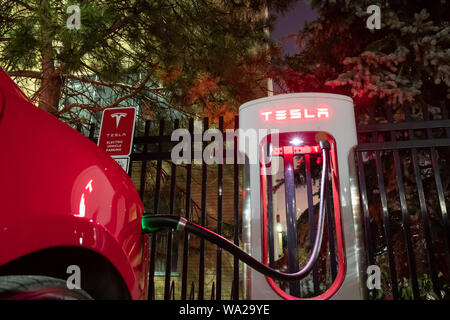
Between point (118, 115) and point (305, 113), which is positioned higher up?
point (118, 115)

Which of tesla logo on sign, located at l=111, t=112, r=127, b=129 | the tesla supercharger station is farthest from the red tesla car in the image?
tesla logo on sign, located at l=111, t=112, r=127, b=129

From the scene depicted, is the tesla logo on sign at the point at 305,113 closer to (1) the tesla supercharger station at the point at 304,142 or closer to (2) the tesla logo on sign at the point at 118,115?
(1) the tesla supercharger station at the point at 304,142

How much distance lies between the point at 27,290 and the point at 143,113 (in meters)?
5.62

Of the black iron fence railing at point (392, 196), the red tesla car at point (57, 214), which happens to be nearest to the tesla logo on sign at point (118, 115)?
the black iron fence railing at point (392, 196)

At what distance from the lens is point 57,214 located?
3.34 ft

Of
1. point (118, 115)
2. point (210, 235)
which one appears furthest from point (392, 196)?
point (118, 115)

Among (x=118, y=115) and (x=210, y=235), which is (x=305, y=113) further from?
(x=118, y=115)

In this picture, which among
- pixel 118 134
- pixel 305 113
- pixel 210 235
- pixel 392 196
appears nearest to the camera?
pixel 210 235

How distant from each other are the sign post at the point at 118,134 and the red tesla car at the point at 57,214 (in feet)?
6.48

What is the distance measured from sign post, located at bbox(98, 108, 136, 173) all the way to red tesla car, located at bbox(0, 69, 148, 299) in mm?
1974

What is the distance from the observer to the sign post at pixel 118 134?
324 cm

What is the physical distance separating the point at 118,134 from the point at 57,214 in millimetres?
2426

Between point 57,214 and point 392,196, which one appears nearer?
point 57,214
